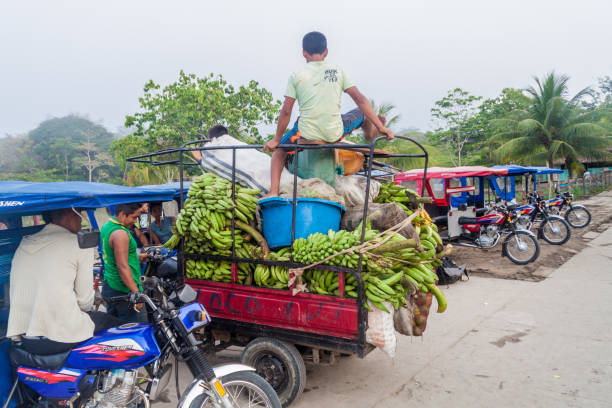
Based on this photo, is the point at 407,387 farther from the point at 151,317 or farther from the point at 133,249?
the point at 133,249

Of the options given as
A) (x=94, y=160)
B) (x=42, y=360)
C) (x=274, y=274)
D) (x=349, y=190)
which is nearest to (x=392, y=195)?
(x=349, y=190)

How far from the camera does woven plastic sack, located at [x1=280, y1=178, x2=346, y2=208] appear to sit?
3.61 meters

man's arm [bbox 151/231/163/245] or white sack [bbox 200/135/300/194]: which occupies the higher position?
white sack [bbox 200/135/300/194]

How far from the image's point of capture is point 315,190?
362 centimetres

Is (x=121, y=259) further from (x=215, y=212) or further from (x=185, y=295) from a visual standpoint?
(x=185, y=295)

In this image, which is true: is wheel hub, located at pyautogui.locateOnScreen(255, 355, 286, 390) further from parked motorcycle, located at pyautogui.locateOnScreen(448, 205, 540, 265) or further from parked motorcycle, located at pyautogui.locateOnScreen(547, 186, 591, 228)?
parked motorcycle, located at pyautogui.locateOnScreen(547, 186, 591, 228)

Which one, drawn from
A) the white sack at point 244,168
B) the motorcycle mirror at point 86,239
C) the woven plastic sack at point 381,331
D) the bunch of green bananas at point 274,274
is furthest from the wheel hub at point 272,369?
the motorcycle mirror at point 86,239

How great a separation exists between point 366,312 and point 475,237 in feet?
26.4

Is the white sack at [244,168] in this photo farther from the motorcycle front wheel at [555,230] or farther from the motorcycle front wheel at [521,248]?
the motorcycle front wheel at [555,230]

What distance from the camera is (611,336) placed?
16.4 ft

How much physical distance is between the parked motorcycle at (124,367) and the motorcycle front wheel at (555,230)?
10571 mm

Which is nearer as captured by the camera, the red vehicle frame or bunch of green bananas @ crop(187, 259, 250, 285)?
the red vehicle frame

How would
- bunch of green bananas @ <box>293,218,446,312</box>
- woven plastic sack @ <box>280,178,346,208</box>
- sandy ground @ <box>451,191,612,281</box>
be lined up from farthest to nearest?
sandy ground @ <box>451,191,612,281</box>, woven plastic sack @ <box>280,178,346,208</box>, bunch of green bananas @ <box>293,218,446,312</box>

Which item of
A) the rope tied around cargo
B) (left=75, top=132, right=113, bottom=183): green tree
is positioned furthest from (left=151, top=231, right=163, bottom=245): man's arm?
(left=75, top=132, right=113, bottom=183): green tree
